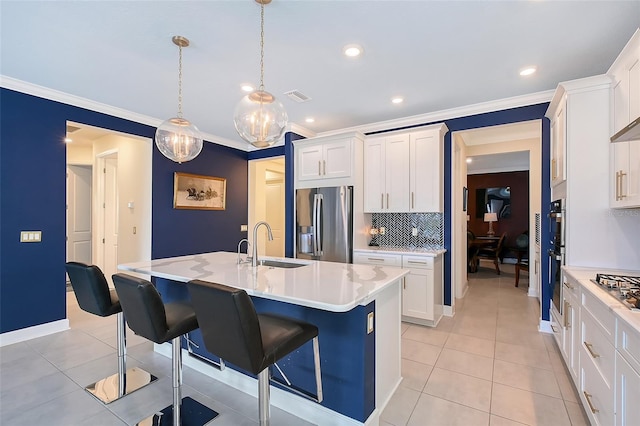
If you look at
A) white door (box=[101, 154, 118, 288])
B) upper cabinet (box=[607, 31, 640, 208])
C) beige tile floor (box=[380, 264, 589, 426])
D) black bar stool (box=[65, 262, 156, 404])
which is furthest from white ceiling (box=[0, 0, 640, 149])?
beige tile floor (box=[380, 264, 589, 426])

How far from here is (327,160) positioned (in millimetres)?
4250

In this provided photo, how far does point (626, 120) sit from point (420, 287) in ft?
7.50

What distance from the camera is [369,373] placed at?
179cm

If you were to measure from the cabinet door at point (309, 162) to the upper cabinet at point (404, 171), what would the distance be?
670 millimetres

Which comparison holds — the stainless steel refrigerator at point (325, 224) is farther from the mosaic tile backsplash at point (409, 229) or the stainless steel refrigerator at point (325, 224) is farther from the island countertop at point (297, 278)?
the island countertop at point (297, 278)

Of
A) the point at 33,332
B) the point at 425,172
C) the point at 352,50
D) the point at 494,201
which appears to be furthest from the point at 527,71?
the point at 494,201

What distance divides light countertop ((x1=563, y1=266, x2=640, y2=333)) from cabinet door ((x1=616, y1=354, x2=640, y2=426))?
0.66 feet

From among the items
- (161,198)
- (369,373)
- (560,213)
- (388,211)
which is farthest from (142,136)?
(560,213)

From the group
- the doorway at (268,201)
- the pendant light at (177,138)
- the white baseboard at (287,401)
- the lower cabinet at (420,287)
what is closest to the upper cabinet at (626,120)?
the lower cabinet at (420,287)

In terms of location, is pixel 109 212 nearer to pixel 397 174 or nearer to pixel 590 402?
pixel 397 174

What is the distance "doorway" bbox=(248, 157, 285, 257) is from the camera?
5.87 m

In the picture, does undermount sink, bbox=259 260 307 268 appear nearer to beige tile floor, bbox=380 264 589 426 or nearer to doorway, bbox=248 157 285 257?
beige tile floor, bbox=380 264 589 426

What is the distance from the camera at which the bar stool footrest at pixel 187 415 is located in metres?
1.88

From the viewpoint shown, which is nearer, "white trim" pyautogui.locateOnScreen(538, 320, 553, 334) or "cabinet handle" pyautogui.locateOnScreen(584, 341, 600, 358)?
"cabinet handle" pyautogui.locateOnScreen(584, 341, 600, 358)
